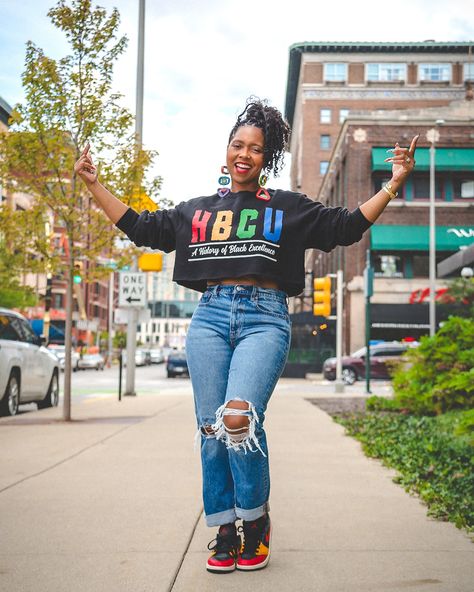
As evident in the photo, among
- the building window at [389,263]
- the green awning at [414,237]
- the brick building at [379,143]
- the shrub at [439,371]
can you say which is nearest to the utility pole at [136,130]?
the shrub at [439,371]

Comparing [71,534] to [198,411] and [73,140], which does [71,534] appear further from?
[73,140]

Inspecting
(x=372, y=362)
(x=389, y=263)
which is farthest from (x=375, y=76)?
(x=372, y=362)

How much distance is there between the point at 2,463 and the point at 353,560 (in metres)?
4.29

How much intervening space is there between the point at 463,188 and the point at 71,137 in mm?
34075

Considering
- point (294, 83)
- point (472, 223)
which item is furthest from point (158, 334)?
point (472, 223)

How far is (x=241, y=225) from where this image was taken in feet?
12.5

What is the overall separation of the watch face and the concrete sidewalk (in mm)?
35968

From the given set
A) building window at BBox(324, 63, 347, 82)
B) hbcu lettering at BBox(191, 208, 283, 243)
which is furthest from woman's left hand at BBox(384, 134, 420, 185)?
building window at BBox(324, 63, 347, 82)

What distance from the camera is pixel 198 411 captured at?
381 cm

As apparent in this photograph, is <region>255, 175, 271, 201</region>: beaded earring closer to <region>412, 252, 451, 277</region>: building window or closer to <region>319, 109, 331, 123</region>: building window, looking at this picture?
<region>412, 252, 451, 277</region>: building window

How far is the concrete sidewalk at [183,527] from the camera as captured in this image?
3695 millimetres

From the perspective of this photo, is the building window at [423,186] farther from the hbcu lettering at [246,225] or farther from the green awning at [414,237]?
the hbcu lettering at [246,225]

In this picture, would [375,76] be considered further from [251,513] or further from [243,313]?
[251,513]

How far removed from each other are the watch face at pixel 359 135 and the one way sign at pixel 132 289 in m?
26.4
